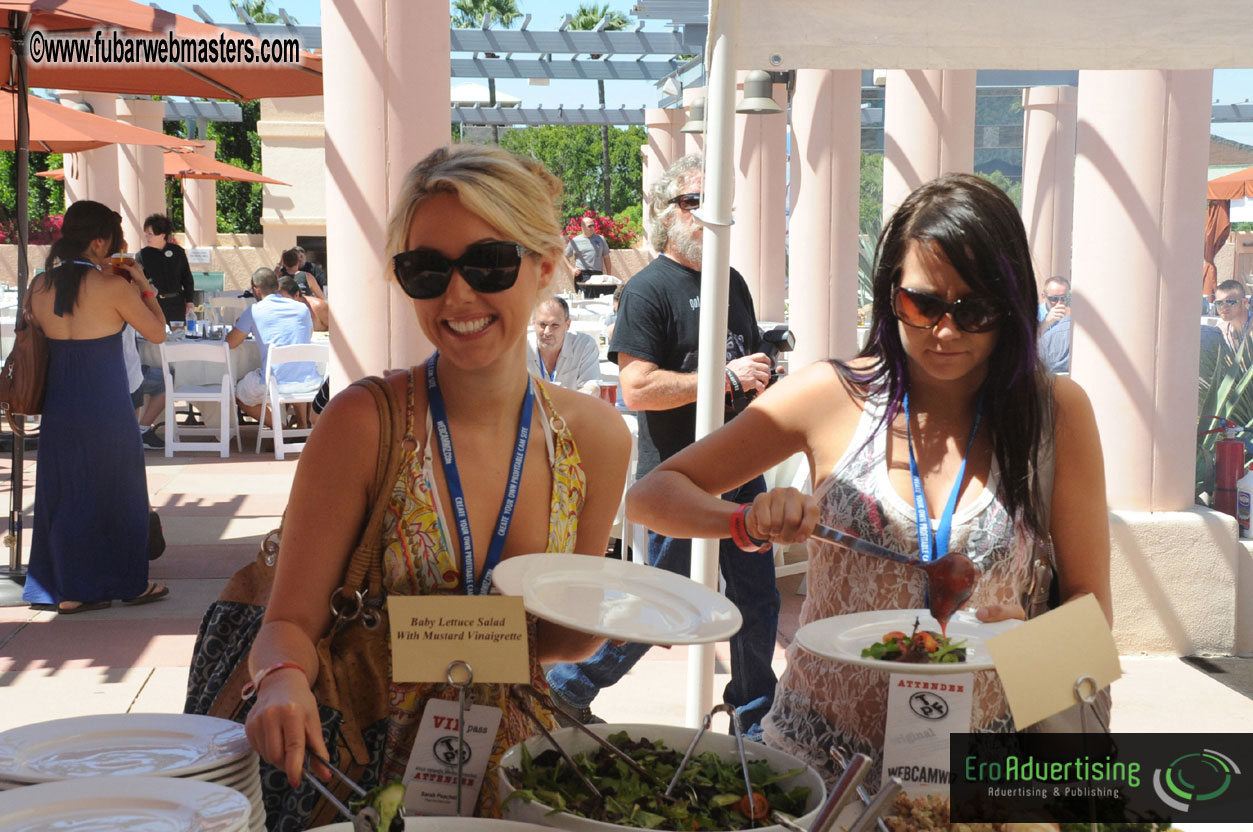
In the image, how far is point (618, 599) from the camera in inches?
59.6

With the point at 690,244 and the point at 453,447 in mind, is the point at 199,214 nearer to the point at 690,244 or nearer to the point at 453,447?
the point at 690,244

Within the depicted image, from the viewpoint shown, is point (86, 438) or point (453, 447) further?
point (86, 438)

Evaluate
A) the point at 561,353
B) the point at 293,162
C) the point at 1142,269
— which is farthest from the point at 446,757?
the point at 293,162

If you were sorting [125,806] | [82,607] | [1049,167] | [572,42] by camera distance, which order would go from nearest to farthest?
[125,806]
[82,607]
[1049,167]
[572,42]

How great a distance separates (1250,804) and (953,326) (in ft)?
2.48

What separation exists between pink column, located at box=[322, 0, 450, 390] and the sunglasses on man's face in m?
0.90

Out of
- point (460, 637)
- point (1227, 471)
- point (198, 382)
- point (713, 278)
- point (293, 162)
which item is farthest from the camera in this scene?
point (293, 162)

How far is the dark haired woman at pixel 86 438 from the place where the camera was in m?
5.63

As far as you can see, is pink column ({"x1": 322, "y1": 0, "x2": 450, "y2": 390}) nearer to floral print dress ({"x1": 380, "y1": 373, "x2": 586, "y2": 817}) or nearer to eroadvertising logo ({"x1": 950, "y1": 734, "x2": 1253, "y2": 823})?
floral print dress ({"x1": 380, "y1": 373, "x2": 586, "y2": 817})

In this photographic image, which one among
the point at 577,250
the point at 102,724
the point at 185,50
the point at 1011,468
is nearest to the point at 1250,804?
the point at 1011,468

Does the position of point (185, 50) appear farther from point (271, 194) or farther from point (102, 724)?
point (271, 194)

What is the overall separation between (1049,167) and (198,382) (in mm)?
11890

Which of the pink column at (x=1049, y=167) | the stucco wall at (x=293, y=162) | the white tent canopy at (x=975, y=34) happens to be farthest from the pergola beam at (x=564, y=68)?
the white tent canopy at (x=975, y=34)

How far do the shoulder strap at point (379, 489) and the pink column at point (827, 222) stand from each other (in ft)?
27.5
